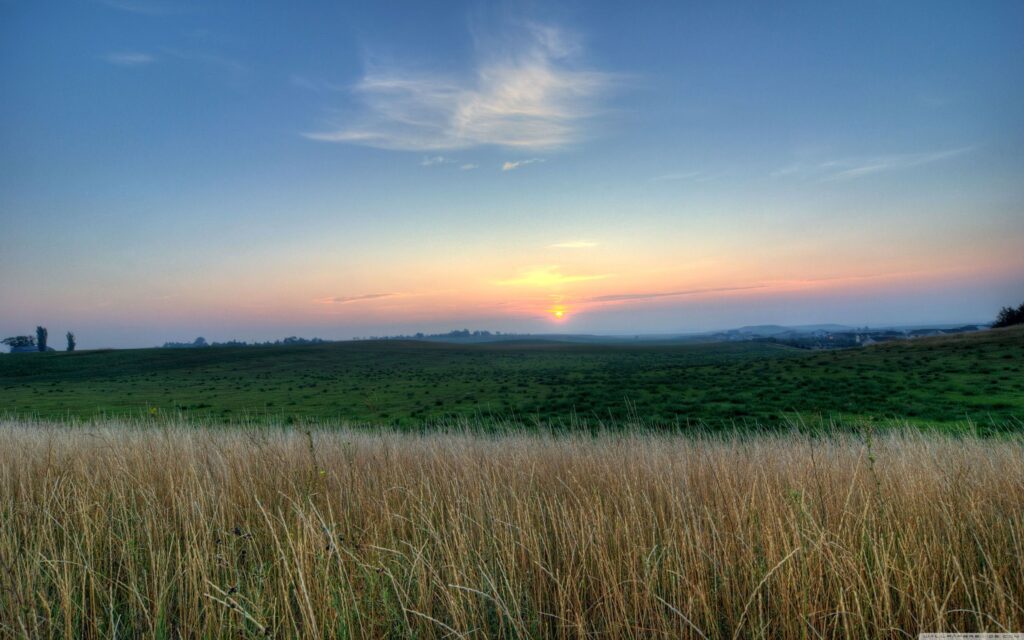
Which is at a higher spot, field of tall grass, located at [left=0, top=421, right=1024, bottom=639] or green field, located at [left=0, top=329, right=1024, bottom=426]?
field of tall grass, located at [left=0, top=421, right=1024, bottom=639]

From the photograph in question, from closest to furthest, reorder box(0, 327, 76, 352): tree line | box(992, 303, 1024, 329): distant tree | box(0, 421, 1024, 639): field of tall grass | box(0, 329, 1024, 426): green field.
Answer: box(0, 421, 1024, 639): field of tall grass → box(0, 329, 1024, 426): green field → box(992, 303, 1024, 329): distant tree → box(0, 327, 76, 352): tree line

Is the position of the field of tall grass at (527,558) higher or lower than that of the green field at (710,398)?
higher

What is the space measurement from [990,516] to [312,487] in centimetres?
638

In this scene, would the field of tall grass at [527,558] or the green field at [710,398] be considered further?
the green field at [710,398]

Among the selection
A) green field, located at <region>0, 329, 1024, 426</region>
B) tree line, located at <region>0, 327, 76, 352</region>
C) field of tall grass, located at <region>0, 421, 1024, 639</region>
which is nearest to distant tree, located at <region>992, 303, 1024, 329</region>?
green field, located at <region>0, 329, 1024, 426</region>

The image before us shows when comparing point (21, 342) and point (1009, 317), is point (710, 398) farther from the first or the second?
point (21, 342)

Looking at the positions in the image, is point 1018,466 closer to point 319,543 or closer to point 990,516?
point 990,516

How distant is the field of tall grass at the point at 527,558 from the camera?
9.32 ft

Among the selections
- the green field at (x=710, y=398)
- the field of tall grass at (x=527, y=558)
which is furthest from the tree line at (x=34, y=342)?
the field of tall grass at (x=527, y=558)

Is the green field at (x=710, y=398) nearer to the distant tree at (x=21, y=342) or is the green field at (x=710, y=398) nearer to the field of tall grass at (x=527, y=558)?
the field of tall grass at (x=527, y=558)

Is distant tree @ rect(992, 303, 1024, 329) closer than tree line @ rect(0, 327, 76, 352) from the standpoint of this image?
Yes

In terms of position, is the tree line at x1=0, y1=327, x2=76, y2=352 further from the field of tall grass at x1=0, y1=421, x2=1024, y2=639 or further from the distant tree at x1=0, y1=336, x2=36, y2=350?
the field of tall grass at x1=0, y1=421, x2=1024, y2=639

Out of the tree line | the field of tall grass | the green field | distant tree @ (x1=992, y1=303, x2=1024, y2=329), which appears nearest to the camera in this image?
the field of tall grass

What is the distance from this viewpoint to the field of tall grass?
2840 mm
